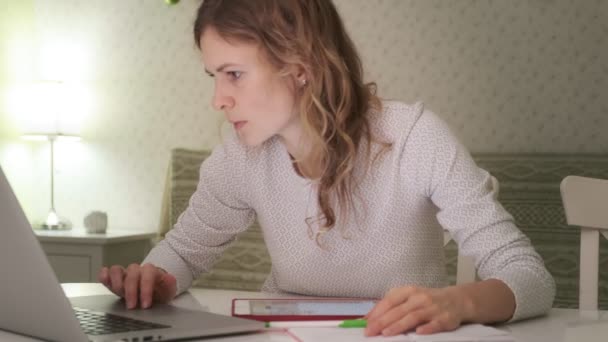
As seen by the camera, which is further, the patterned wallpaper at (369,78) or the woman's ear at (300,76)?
the patterned wallpaper at (369,78)

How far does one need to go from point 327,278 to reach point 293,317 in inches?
14.9

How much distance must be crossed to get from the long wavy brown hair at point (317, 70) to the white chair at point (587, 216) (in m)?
0.35

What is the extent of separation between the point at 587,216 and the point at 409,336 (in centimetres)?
64

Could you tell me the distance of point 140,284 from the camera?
118cm

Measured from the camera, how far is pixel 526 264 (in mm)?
1156

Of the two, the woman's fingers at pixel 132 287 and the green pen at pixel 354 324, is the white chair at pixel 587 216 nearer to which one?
the green pen at pixel 354 324

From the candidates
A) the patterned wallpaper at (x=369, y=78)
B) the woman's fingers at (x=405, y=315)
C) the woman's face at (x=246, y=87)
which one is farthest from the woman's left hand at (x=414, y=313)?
the patterned wallpaper at (x=369, y=78)

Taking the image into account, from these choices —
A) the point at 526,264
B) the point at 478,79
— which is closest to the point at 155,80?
the point at 478,79

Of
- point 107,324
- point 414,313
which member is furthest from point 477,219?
point 107,324

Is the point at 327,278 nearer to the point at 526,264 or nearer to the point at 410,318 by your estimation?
the point at 526,264

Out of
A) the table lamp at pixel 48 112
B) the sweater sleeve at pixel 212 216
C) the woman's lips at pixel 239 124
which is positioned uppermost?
the table lamp at pixel 48 112

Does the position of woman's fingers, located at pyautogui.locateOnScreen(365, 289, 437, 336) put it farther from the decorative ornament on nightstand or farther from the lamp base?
the lamp base

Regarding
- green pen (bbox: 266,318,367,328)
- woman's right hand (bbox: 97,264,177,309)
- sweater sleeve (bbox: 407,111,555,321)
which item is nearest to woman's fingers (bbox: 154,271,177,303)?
woman's right hand (bbox: 97,264,177,309)

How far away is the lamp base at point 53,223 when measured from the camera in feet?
12.4
